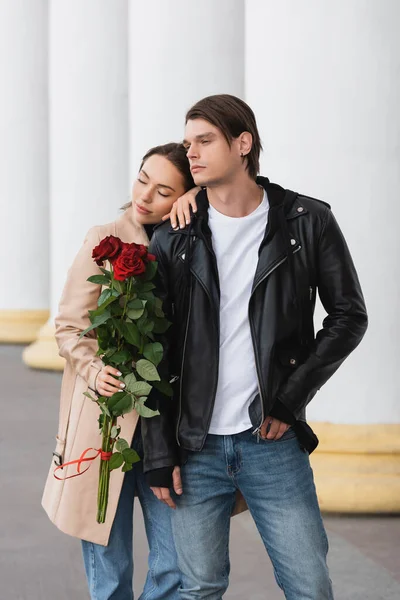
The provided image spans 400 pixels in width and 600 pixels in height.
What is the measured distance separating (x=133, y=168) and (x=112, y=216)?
7.74 feet

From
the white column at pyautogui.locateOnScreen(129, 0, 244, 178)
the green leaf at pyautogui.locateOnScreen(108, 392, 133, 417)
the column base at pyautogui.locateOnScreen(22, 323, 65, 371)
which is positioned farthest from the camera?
the column base at pyautogui.locateOnScreen(22, 323, 65, 371)

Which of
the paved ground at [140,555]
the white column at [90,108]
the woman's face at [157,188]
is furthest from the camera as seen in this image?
the white column at [90,108]

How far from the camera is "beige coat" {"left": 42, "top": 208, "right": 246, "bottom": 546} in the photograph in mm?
4180

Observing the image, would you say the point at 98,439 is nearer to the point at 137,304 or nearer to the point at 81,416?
the point at 81,416

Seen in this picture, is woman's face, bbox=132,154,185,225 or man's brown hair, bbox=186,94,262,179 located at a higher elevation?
man's brown hair, bbox=186,94,262,179

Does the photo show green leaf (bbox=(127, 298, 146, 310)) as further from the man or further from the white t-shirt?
the white t-shirt

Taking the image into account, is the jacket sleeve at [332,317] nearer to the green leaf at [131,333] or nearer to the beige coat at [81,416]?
the green leaf at [131,333]

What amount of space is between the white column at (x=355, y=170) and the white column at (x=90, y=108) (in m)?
7.49

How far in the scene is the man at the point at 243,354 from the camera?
3.57 meters

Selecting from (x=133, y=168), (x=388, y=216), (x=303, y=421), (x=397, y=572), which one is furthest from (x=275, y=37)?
(x=133, y=168)

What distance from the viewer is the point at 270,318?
A: 3.56m

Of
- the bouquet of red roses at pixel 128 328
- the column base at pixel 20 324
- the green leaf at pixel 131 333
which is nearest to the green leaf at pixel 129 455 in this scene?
the bouquet of red roses at pixel 128 328

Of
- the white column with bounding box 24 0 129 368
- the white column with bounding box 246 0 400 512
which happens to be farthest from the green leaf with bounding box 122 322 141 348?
the white column with bounding box 24 0 129 368

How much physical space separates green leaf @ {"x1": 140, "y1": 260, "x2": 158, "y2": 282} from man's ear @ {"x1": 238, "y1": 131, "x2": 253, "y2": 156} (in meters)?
0.51
